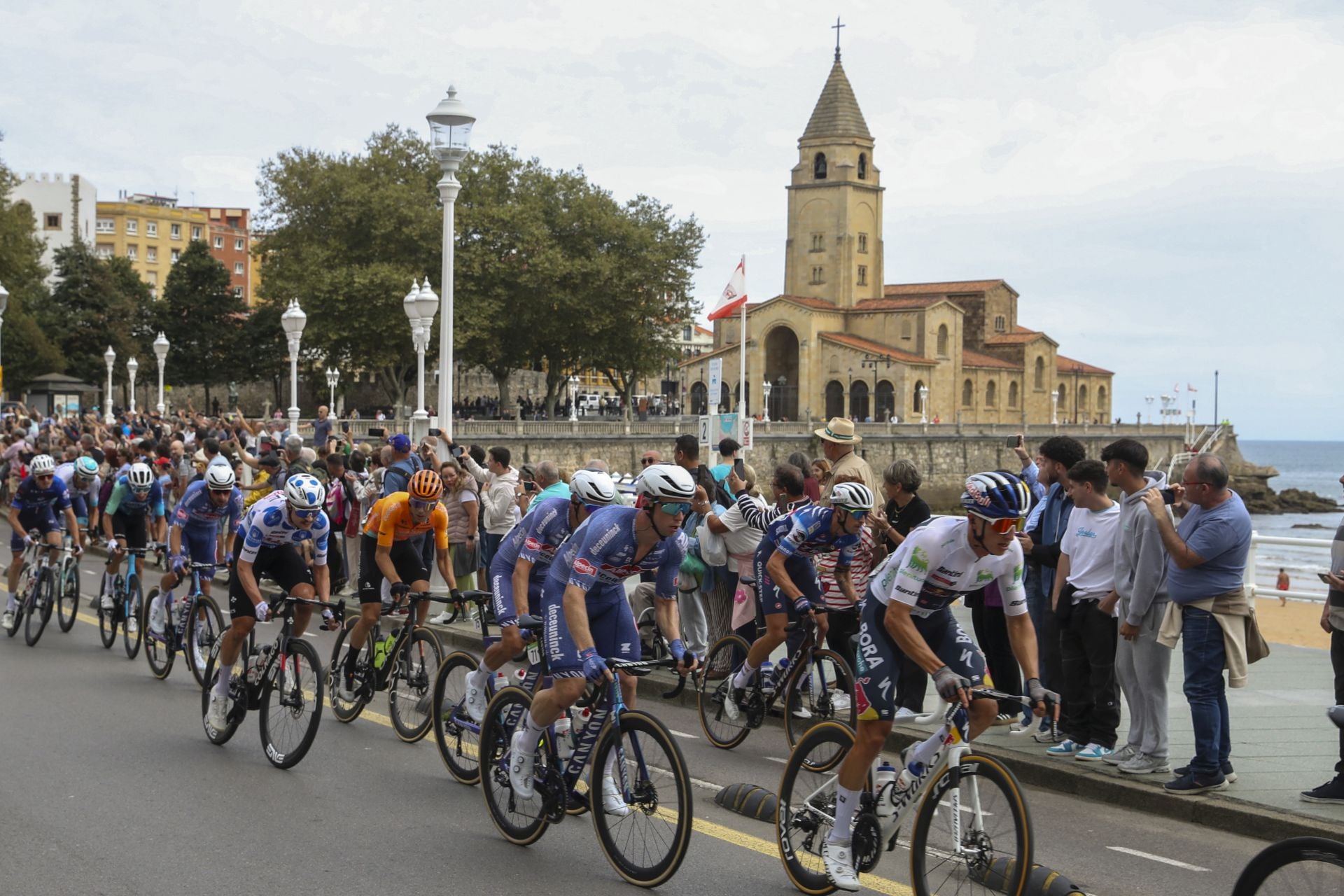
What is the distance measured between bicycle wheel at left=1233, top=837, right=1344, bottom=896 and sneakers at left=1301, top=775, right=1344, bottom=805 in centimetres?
359

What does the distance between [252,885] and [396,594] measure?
11.2 feet

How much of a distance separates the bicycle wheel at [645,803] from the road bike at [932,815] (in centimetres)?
55

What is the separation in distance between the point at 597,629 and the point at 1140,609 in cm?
350

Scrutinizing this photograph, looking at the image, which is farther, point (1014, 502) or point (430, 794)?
point (430, 794)

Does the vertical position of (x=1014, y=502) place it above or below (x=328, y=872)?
above

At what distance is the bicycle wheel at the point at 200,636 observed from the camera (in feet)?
36.8

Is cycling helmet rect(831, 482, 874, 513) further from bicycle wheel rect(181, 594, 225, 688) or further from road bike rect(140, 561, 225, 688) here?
bicycle wheel rect(181, 594, 225, 688)

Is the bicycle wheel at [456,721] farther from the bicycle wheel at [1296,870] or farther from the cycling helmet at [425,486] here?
the bicycle wheel at [1296,870]

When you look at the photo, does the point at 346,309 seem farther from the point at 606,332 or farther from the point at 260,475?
the point at 260,475

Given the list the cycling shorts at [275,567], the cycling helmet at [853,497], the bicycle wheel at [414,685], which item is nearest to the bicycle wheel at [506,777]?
the bicycle wheel at [414,685]

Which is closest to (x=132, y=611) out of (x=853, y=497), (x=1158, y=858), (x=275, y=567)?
(x=275, y=567)

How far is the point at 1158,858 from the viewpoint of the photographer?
7176mm

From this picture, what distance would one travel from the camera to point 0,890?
6305 mm

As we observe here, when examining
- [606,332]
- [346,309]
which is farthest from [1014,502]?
[606,332]
